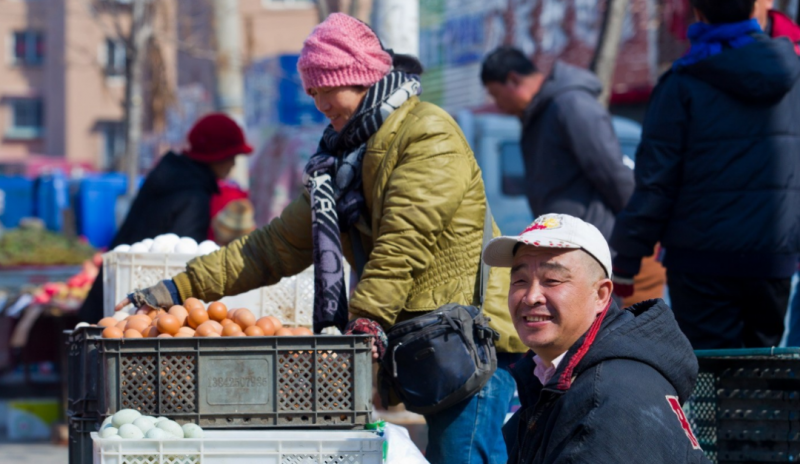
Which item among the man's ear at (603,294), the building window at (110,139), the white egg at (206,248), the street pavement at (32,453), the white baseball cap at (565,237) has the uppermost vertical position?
the white baseball cap at (565,237)

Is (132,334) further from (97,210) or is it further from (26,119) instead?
(26,119)

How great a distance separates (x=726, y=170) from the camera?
4.69 meters

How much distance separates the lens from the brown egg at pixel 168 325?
3436 millimetres

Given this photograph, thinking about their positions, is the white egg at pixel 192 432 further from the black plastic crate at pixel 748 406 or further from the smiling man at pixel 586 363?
the black plastic crate at pixel 748 406

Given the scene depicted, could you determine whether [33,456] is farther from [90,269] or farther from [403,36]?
[403,36]

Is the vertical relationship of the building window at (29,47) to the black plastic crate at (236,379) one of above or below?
below

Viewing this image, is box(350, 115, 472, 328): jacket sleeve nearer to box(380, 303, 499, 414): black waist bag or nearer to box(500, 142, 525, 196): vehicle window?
box(380, 303, 499, 414): black waist bag

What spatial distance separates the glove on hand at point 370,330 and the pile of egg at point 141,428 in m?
0.57

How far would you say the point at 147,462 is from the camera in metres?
3.00

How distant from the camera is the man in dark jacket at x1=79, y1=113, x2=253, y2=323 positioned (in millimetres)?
6352

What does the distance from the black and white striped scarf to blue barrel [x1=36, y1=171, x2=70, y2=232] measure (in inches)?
903

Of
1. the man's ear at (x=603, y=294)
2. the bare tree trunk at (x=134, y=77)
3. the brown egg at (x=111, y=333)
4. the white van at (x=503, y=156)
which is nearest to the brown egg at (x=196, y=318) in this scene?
the brown egg at (x=111, y=333)

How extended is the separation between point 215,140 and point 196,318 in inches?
128

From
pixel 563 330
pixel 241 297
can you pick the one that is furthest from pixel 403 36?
pixel 563 330
